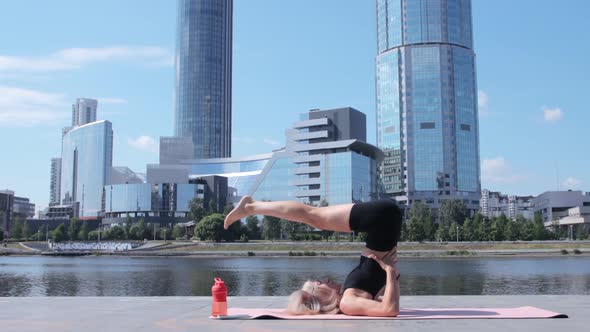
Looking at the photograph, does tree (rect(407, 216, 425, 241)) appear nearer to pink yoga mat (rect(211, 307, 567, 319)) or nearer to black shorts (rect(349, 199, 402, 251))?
pink yoga mat (rect(211, 307, 567, 319))

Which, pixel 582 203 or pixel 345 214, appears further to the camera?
pixel 582 203

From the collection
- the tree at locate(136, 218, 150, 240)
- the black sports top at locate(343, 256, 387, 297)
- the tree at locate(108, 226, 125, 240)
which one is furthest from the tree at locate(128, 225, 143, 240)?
the black sports top at locate(343, 256, 387, 297)

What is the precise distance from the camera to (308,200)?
17525cm

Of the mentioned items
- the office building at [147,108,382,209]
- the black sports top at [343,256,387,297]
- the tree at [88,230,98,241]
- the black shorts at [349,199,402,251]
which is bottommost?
the tree at [88,230,98,241]

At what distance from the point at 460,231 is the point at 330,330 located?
Answer: 4931 inches

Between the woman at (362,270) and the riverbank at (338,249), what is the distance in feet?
300

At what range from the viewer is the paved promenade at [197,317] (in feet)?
37.6

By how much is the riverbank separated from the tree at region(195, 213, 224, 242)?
15.4 feet

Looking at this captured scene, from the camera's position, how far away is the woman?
42.4ft

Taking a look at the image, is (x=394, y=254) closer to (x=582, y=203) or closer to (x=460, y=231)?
(x=460, y=231)

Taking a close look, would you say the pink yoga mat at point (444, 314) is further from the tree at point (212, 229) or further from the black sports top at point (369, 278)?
the tree at point (212, 229)

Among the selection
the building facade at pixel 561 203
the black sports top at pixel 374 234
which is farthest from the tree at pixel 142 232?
the black sports top at pixel 374 234

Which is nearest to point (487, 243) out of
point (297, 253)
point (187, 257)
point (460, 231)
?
point (460, 231)

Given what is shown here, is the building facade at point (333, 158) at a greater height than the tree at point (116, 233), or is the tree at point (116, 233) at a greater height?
the building facade at point (333, 158)
